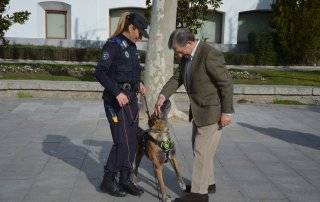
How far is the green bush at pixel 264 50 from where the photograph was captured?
2130 centimetres

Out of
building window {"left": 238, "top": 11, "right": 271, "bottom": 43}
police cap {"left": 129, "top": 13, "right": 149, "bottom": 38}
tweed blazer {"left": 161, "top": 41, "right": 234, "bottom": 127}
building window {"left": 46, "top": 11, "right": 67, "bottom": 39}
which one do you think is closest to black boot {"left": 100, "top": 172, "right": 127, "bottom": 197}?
tweed blazer {"left": 161, "top": 41, "right": 234, "bottom": 127}

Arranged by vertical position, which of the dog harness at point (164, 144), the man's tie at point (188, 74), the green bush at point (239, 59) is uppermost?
the man's tie at point (188, 74)

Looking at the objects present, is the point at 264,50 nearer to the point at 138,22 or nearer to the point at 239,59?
the point at 239,59

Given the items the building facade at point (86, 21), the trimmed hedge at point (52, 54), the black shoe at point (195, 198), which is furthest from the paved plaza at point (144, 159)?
the building facade at point (86, 21)

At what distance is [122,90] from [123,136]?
0.49m

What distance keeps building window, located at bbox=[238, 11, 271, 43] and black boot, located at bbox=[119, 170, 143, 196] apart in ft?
67.8

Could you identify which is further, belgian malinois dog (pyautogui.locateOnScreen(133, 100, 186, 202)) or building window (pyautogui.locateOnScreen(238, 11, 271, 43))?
building window (pyautogui.locateOnScreen(238, 11, 271, 43))

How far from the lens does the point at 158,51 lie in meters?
9.65

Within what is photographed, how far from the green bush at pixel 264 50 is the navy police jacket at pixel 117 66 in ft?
54.9

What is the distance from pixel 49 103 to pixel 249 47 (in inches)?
551

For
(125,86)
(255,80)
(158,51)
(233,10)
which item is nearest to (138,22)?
(125,86)

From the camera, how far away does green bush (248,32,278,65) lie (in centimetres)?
2130

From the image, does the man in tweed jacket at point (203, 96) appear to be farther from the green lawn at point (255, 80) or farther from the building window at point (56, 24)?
the building window at point (56, 24)

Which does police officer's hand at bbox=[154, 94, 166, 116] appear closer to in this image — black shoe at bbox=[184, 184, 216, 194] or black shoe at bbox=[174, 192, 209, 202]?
black shoe at bbox=[174, 192, 209, 202]
